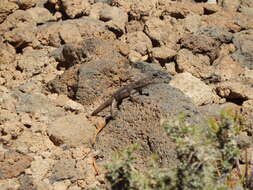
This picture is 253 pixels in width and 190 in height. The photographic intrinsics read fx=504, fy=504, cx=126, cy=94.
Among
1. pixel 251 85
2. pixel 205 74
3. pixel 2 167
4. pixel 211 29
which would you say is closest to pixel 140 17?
pixel 211 29

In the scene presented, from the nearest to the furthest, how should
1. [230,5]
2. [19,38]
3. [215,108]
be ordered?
[215,108] → [19,38] → [230,5]

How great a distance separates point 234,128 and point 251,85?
3.45 metres

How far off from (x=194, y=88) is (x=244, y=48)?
4.98 feet

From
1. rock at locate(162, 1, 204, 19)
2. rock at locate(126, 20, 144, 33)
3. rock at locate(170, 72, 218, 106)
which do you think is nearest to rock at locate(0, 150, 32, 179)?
rock at locate(170, 72, 218, 106)

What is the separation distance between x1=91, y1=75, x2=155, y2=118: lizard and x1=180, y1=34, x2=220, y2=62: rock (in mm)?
1262

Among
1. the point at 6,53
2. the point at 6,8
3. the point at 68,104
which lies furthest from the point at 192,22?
the point at 6,8

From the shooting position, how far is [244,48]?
8.23m

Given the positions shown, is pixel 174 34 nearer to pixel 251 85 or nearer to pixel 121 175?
pixel 251 85

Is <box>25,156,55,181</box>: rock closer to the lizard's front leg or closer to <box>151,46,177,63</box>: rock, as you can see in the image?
the lizard's front leg

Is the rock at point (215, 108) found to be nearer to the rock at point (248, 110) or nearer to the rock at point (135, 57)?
the rock at point (248, 110)

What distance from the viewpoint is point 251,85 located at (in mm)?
7480

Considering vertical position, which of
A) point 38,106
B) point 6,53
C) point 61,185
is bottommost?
point 61,185

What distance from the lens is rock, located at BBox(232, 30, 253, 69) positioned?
26.5 ft

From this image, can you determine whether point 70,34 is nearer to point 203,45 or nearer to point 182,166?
point 203,45
